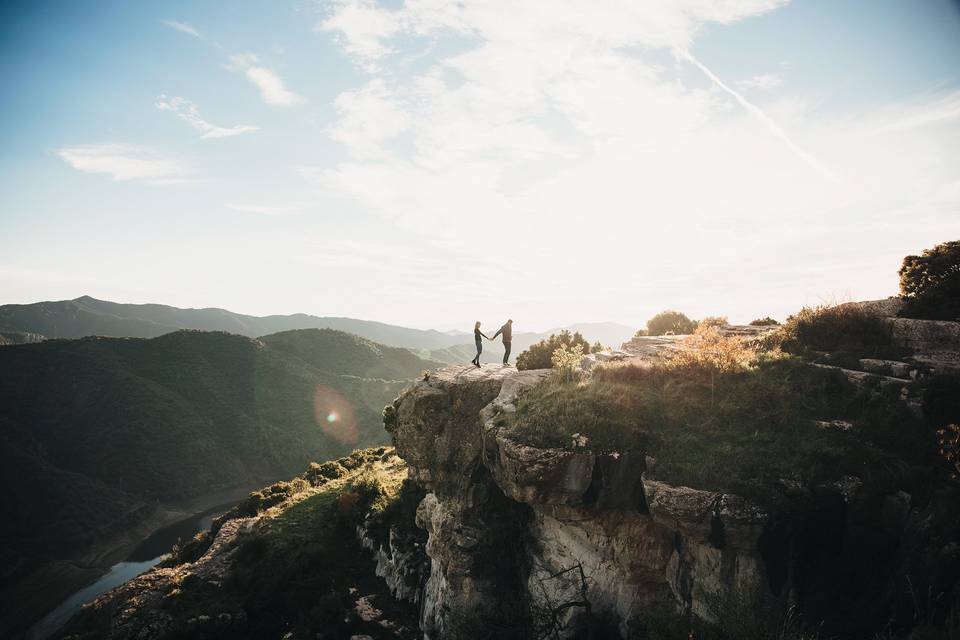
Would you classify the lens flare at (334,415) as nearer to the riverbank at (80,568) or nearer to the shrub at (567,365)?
the riverbank at (80,568)

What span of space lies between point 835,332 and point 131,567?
243 feet

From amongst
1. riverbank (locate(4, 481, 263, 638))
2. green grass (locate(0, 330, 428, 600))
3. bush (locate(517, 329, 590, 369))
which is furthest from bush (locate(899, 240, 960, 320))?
green grass (locate(0, 330, 428, 600))

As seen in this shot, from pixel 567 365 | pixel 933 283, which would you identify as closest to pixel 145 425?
pixel 567 365

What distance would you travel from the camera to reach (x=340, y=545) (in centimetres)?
2630

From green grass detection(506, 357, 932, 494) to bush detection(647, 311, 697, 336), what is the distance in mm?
17185

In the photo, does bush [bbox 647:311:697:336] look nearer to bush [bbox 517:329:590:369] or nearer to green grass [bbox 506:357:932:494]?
bush [bbox 517:329:590:369]

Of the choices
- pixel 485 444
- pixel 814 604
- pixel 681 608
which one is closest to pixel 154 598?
pixel 485 444

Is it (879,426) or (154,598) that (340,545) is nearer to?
(154,598)

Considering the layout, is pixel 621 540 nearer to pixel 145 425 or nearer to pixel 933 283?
pixel 933 283

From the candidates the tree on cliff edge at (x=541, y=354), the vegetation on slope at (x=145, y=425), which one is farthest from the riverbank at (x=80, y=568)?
the tree on cliff edge at (x=541, y=354)

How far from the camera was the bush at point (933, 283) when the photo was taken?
43.0 ft

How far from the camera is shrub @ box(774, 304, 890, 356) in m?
13.5

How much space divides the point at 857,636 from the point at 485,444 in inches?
418

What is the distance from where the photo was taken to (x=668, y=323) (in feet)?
104
